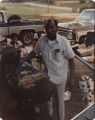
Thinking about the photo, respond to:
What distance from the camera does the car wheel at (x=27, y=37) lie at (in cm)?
194

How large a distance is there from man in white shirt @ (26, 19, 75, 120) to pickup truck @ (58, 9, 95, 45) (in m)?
0.05

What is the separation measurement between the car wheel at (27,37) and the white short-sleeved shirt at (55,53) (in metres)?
0.11

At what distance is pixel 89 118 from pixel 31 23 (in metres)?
1.00

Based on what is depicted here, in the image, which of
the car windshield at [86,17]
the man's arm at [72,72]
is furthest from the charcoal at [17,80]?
the car windshield at [86,17]

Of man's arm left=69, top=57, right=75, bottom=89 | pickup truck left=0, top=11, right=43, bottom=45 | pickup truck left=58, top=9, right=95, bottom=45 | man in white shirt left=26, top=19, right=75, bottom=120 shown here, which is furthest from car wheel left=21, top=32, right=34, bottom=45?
man's arm left=69, top=57, right=75, bottom=89

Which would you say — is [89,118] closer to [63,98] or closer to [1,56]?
[63,98]

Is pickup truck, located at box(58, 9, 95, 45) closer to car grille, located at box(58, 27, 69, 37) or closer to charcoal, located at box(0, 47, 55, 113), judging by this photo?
car grille, located at box(58, 27, 69, 37)

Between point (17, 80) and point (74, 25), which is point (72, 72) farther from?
point (17, 80)

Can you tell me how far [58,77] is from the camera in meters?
2.17

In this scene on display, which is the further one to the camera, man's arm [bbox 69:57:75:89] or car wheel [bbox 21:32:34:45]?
man's arm [bbox 69:57:75:89]

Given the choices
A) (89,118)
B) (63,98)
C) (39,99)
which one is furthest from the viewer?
(89,118)

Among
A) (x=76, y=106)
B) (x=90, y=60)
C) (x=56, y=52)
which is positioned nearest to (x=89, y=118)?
(x=76, y=106)

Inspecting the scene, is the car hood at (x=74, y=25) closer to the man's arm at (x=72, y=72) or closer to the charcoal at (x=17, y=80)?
the man's arm at (x=72, y=72)

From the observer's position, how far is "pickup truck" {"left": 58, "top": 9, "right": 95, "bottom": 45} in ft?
6.77
